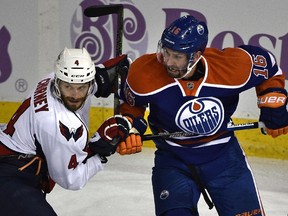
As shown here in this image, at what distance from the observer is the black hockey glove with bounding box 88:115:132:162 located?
2352mm

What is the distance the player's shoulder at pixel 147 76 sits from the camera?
240cm

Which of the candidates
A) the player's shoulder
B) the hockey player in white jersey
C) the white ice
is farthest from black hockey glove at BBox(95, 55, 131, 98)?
the white ice

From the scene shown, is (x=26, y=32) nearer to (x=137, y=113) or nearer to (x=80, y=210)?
(x=80, y=210)

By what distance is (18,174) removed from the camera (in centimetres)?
228

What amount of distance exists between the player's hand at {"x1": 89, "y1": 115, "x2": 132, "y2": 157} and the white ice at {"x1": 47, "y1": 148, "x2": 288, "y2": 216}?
1017mm

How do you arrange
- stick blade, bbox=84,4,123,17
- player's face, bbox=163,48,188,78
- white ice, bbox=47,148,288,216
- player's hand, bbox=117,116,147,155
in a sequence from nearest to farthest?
player's face, bbox=163,48,188,78
player's hand, bbox=117,116,147,155
stick blade, bbox=84,4,123,17
white ice, bbox=47,148,288,216

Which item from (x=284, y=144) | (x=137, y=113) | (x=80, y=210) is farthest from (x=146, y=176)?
(x=137, y=113)

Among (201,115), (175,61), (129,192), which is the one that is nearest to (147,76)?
(175,61)

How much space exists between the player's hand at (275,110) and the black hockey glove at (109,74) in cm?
63

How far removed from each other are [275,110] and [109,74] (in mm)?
745

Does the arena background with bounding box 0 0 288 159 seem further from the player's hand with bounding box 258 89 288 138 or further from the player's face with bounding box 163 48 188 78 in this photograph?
the player's face with bounding box 163 48 188 78

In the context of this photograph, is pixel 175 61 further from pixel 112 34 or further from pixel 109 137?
pixel 112 34

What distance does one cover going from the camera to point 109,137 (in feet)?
7.72

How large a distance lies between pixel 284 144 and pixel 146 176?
1.01 m
